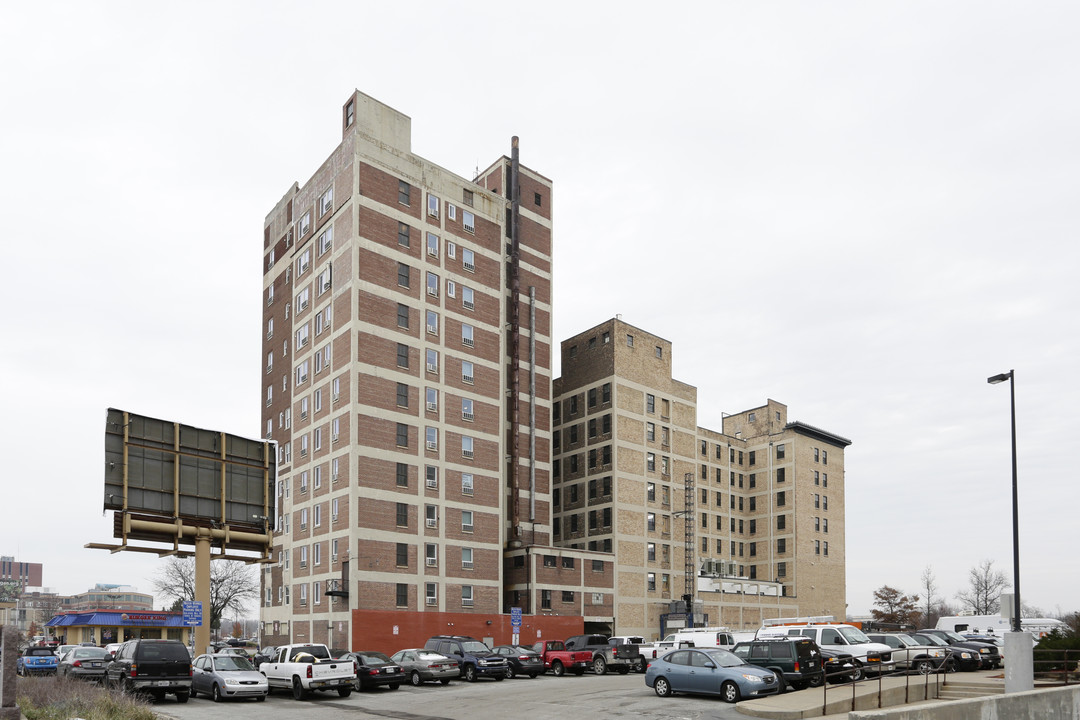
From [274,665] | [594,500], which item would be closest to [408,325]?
[594,500]

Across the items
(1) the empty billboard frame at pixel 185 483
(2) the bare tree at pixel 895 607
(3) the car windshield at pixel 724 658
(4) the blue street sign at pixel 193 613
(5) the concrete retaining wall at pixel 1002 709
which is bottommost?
(2) the bare tree at pixel 895 607

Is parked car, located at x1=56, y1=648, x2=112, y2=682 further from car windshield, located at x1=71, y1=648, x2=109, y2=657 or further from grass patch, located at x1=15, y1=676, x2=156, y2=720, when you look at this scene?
grass patch, located at x1=15, y1=676, x2=156, y2=720

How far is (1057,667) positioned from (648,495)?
167 ft

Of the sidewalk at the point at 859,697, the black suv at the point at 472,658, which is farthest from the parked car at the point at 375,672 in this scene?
the sidewalk at the point at 859,697

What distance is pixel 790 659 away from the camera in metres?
30.1

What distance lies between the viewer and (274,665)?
34688 mm

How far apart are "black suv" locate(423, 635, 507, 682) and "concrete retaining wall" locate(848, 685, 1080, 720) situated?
907 inches

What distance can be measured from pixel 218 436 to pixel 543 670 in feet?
63.1

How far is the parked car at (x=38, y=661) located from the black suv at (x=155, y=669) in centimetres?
1328

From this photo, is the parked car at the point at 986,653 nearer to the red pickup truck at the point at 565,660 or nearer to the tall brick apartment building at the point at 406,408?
the red pickup truck at the point at 565,660

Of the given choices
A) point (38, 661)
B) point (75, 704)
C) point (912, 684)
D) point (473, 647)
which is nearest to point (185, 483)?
point (75, 704)

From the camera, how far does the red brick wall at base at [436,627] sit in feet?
187

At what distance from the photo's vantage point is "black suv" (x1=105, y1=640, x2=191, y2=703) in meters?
30.9

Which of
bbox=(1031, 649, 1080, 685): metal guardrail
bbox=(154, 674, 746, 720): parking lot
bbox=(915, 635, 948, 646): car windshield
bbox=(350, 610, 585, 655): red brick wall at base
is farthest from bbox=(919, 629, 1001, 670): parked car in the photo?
bbox=(350, 610, 585, 655): red brick wall at base
